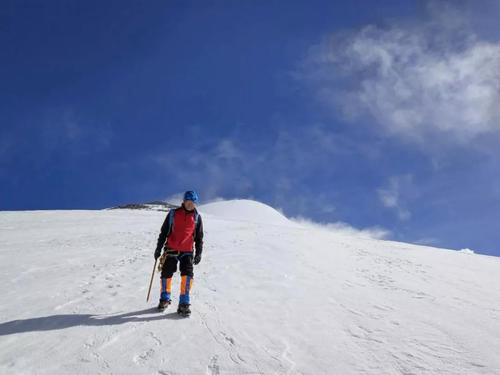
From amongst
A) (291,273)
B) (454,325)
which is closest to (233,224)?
(291,273)

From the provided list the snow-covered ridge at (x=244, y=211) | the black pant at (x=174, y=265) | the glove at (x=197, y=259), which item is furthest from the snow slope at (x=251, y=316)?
the snow-covered ridge at (x=244, y=211)

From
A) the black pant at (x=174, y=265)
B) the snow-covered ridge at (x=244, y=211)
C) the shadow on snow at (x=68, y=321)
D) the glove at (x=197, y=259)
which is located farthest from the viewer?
the snow-covered ridge at (x=244, y=211)

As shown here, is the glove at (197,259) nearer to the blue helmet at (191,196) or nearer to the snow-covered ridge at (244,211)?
the blue helmet at (191,196)

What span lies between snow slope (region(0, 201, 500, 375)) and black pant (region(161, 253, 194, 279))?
76 centimetres

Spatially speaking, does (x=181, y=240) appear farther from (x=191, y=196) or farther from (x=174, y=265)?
(x=191, y=196)

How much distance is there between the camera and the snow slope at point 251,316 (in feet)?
15.6

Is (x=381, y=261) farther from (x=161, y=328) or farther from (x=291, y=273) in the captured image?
(x=161, y=328)

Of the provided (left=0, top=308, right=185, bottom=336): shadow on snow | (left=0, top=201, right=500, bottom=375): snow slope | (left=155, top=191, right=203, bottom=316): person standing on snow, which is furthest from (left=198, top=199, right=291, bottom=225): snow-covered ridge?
(left=0, top=308, right=185, bottom=336): shadow on snow

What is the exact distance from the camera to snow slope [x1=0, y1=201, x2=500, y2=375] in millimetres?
4770

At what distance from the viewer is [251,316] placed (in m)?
6.59

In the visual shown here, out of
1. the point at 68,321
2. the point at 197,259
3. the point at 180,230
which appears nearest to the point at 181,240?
the point at 180,230

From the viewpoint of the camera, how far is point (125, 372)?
442cm

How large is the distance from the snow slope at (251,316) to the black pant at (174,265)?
756 mm

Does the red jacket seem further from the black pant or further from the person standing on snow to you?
the black pant
